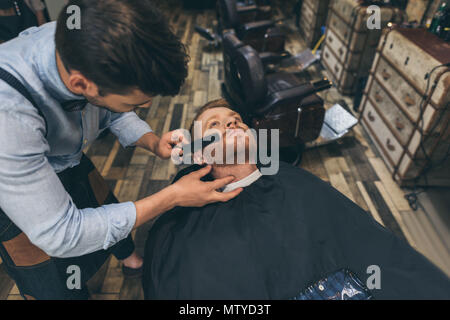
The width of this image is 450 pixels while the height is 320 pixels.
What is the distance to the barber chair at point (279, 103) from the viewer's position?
1771 millimetres

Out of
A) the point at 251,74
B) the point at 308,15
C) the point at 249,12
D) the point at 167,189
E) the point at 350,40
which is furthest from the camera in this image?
the point at 308,15

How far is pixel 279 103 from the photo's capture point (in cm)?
184

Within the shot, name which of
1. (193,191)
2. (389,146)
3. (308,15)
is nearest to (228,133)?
(193,191)

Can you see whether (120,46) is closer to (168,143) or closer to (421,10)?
(168,143)

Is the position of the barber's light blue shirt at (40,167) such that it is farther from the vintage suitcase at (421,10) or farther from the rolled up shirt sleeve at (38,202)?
the vintage suitcase at (421,10)

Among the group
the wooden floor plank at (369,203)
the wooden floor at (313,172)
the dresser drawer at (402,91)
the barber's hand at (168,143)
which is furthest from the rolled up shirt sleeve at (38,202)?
the dresser drawer at (402,91)

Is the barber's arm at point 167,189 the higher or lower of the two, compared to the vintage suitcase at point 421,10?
lower

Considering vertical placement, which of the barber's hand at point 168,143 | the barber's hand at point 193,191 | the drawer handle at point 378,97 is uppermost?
the barber's hand at point 193,191

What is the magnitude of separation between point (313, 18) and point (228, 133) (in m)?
3.04

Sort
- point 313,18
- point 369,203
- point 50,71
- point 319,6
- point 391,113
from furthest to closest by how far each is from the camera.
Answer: point 313,18 → point 319,6 → point 391,113 → point 369,203 → point 50,71

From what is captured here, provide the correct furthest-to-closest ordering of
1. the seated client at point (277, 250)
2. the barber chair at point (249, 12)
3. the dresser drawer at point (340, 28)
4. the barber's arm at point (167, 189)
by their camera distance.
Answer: the barber chair at point (249, 12)
the dresser drawer at point (340, 28)
the seated client at point (277, 250)
the barber's arm at point (167, 189)

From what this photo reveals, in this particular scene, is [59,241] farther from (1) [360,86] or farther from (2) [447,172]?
(1) [360,86]

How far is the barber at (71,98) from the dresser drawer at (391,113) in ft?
5.19
